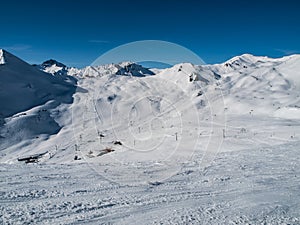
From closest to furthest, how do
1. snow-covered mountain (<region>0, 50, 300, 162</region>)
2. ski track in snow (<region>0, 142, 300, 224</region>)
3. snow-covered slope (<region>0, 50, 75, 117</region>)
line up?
1. ski track in snow (<region>0, 142, 300, 224</region>)
2. snow-covered mountain (<region>0, 50, 300, 162</region>)
3. snow-covered slope (<region>0, 50, 75, 117</region>)

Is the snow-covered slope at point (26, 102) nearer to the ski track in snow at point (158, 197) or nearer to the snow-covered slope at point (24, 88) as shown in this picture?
the snow-covered slope at point (24, 88)

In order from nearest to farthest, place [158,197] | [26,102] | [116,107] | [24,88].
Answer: [158,197], [116,107], [26,102], [24,88]

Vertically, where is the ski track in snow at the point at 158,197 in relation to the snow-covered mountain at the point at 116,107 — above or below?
below

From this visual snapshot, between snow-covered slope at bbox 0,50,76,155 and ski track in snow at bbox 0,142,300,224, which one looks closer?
ski track in snow at bbox 0,142,300,224

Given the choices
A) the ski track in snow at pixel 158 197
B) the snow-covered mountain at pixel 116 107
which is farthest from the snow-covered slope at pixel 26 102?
the ski track in snow at pixel 158 197

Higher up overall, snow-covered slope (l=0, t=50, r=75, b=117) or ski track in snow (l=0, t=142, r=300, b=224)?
snow-covered slope (l=0, t=50, r=75, b=117)

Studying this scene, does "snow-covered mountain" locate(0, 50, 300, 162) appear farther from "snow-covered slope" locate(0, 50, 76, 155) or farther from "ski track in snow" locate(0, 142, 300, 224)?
"ski track in snow" locate(0, 142, 300, 224)

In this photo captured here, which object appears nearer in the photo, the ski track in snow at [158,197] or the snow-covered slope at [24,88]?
the ski track in snow at [158,197]

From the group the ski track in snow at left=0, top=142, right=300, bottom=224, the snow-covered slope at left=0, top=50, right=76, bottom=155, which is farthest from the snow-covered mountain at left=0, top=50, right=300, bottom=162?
the ski track in snow at left=0, top=142, right=300, bottom=224

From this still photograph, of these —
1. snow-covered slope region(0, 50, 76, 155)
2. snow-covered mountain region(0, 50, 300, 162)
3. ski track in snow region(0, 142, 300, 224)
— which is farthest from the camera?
snow-covered slope region(0, 50, 76, 155)

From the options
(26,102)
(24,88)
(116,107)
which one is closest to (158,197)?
(116,107)

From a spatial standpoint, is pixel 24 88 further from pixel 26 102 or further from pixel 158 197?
pixel 158 197

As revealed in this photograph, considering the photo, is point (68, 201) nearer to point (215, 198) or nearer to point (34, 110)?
point (215, 198)

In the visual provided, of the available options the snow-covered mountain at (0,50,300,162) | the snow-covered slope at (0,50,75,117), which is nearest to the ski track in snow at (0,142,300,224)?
the snow-covered mountain at (0,50,300,162)
